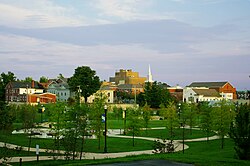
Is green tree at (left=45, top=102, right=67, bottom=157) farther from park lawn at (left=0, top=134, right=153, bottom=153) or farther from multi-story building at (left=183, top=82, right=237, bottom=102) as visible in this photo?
multi-story building at (left=183, top=82, right=237, bottom=102)

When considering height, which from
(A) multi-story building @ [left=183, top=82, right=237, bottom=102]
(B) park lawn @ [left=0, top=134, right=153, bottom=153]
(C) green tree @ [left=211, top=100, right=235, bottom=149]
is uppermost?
(A) multi-story building @ [left=183, top=82, right=237, bottom=102]

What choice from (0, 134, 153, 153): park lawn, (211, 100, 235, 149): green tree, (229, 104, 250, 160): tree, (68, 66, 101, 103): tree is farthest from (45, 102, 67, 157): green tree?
(68, 66, 101, 103): tree

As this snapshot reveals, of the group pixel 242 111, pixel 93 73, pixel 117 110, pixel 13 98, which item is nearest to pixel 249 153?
pixel 242 111

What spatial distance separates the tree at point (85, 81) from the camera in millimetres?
93625

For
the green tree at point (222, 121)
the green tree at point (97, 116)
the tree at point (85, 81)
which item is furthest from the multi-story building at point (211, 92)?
the green tree at point (97, 116)

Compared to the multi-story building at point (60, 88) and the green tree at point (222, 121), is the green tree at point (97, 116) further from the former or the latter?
the multi-story building at point (60, 88)

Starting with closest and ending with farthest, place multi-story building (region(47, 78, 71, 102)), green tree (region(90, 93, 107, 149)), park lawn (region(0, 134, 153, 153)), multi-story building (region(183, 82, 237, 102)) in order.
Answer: park lawn (region(0, 134, 153, 153)) < green tree (region(90, 93, 107, 149)) < multi-story building (region(47, 78, 71, 102)) < multi-story building (region(183, 82, 237, 102))

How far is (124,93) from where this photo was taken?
493ft

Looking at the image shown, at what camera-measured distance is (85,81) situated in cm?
9494

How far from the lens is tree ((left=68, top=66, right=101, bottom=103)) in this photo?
3686 inches

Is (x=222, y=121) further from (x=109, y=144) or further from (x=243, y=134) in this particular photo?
(x=243, y=134)

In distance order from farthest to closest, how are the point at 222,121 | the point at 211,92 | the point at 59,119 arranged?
the point at 211,92, the point at 222,121, the point at 59,119

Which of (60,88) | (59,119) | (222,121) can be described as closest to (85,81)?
(60,88)

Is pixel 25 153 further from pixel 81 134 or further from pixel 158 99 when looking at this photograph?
pixel 158 99
